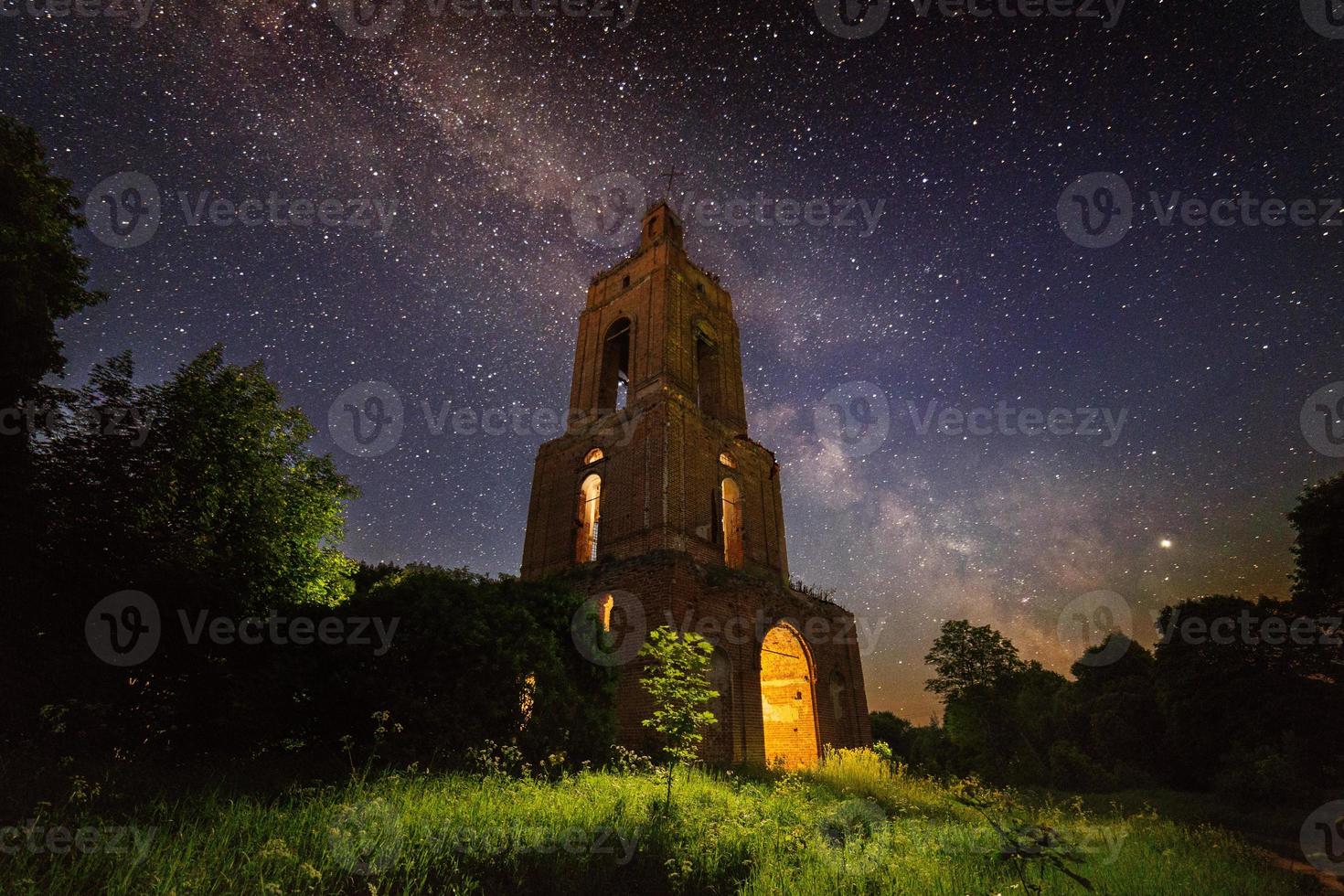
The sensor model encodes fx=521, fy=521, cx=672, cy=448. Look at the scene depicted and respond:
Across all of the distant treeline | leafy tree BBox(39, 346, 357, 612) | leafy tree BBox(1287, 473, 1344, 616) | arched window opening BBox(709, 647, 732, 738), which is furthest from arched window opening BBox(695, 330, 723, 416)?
leafy tree BBox(1287, 473, 1344, 616)

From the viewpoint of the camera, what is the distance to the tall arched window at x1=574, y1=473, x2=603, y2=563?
19.1m

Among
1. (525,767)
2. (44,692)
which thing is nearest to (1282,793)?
(525,767)

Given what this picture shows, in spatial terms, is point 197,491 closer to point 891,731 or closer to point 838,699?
point 838,699

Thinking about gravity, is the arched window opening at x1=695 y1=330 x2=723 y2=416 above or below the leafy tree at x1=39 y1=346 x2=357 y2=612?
above

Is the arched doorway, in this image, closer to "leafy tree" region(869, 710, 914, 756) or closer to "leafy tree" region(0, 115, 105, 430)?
"leafy tree" region(0, 115, 105, 430)

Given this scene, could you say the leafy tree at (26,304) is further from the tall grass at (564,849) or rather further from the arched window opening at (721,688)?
the arched window opening at (721,688)

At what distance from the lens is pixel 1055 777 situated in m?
31.3

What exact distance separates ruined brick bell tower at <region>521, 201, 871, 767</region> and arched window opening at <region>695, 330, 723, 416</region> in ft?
0.22

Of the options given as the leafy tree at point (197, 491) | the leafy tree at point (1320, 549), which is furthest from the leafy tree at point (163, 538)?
the leafy tree at point (1320, 549)

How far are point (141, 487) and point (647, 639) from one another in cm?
1025

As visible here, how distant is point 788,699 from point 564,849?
1441cm

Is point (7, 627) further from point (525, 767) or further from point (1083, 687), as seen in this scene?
point (1083, 687)

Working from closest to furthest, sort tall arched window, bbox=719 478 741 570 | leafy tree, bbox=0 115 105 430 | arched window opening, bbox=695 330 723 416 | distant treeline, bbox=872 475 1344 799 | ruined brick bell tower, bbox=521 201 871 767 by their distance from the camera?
leafy tree, bbox=0 115 105 430 < ruined brick bell tower, bbox=521 201 871 767 < tall arched window, bbox=719 478 741 570 < distant treeline, bbox=872 475 1344 799 < arched window opening, bbox=695 330 723 416

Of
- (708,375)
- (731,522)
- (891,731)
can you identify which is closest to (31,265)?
(731,522)
